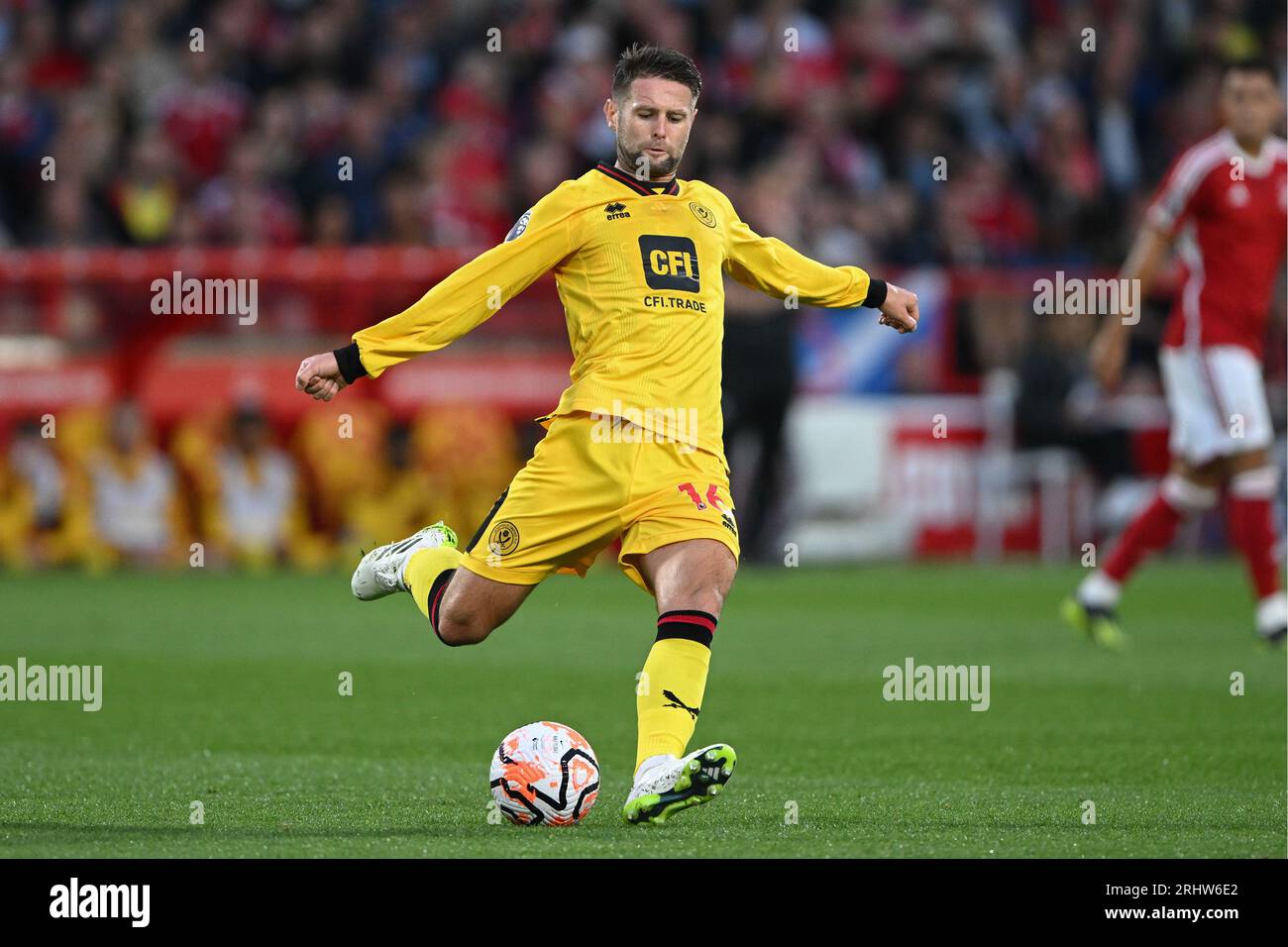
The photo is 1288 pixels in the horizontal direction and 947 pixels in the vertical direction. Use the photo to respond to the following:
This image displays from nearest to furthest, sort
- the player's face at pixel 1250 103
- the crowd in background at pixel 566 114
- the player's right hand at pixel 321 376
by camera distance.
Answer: the player's right hand at pixel 321 376, the player's face at pixel 1250 103, the crowd in background at pixel 566 114

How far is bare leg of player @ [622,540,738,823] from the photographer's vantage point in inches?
222

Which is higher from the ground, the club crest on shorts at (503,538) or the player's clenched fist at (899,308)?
the player's clenched fist at (899,308)

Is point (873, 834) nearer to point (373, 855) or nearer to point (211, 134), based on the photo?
point (373, 855)

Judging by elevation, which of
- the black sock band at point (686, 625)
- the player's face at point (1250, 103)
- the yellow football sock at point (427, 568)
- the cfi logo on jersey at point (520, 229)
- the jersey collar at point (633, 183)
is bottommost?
the black sock band at point (686, 625)

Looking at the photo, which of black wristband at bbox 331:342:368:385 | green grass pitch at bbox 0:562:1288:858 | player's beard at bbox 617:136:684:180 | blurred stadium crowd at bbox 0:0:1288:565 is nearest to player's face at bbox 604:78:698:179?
player's beard at bbox 617:136:684:180

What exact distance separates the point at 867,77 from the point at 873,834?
15127mm

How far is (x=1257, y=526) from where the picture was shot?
10344 millimetres

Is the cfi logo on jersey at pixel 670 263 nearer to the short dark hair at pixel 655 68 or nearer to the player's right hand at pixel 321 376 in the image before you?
the short dark hair at pixel 655 68

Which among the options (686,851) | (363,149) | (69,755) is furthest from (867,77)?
(686,851)

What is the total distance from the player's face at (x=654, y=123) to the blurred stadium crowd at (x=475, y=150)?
9.06m

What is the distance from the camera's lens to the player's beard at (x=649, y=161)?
6.12 meters

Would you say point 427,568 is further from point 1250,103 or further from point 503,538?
point 1250,103

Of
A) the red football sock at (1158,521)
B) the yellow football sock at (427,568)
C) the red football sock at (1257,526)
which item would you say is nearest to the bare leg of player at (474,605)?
the yellow football sock at (427,568)

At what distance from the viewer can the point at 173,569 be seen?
1551cm
